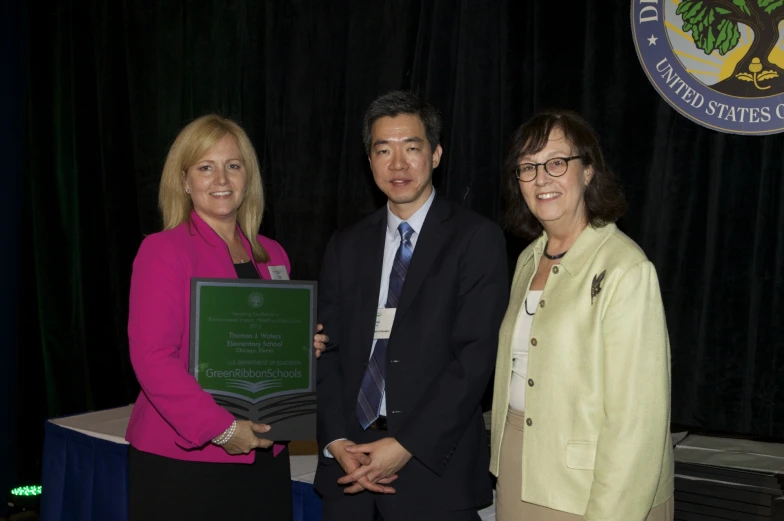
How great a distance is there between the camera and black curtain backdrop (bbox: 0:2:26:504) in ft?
16.7

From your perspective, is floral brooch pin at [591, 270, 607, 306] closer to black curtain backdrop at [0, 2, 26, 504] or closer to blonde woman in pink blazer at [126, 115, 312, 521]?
blonde woman in pink blazer at [126, 115, 312, 521]

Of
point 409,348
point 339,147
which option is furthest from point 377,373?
point 339,147

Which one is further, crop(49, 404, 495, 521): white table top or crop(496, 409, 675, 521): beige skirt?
crop(49, 404, 495, 521): white table top

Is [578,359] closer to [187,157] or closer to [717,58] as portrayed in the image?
[187,157]

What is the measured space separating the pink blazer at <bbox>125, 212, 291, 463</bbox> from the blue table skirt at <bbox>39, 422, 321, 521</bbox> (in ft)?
3.50

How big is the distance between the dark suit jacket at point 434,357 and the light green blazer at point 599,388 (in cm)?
14

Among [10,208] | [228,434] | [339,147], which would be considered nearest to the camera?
[228,434]

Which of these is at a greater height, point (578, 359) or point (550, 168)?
point (550, 168)

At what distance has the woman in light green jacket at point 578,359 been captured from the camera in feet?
5.66

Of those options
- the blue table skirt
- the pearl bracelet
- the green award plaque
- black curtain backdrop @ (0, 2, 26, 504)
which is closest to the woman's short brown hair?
the green award plaque

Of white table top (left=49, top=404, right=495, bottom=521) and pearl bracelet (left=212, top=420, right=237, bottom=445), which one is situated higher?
pearl bracelet (left=212, top=420, right=237, bottom=445)

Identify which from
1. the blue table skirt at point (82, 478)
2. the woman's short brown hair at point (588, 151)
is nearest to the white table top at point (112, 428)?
the blue table skirt at point (82, 478)

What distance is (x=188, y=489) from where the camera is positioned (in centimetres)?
227

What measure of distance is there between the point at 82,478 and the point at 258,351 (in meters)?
1.71
